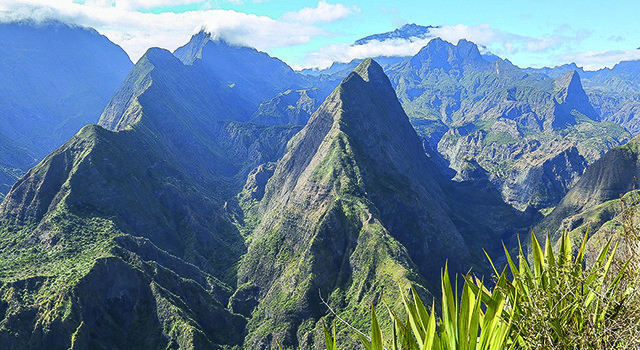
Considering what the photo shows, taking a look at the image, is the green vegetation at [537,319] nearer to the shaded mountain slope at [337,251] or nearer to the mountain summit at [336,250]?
the mountain summit at [336,250]

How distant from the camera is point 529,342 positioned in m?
10.4

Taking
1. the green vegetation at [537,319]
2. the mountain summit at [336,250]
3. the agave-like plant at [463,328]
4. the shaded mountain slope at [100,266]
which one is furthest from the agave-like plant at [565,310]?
the shaded mountain slope at [100,266]

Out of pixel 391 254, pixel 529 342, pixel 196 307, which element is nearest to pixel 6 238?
pixel 196 307

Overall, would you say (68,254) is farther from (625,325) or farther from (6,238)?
(625,325)

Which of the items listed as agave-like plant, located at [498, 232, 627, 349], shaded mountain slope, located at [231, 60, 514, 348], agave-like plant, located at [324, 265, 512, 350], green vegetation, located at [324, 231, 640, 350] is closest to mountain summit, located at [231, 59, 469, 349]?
shaded mountain slope, located at [231, 60, 514, 348]

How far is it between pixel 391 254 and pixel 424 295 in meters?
24.4

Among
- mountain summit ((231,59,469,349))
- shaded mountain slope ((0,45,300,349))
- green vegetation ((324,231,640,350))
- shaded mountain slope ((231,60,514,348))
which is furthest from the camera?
mountain summit ((231,59,469,349))

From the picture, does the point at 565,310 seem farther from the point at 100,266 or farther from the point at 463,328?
the point at 100,266

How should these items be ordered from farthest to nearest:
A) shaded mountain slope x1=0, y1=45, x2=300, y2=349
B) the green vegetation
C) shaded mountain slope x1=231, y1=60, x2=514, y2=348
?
shaded mountain slope x1=231, y1=60, x2=514, y2=348 → shaded mountain slope x1=0, y1=45, x2=300, y2=349 → the green vegetation

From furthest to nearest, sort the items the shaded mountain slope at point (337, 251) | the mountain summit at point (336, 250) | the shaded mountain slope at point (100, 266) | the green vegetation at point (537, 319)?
1. the mountain summit at point (336, 250)
2. the shaded mountain slope at point (337, 251)
3. the shaded mountain slope at point (100, 266)
4. the green vegetation at point (537, 319)

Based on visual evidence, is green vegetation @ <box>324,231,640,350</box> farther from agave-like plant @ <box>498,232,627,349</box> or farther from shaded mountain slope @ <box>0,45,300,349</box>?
shaded mountain slope @ <box>0,45,300,349</box>

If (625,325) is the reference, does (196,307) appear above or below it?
below

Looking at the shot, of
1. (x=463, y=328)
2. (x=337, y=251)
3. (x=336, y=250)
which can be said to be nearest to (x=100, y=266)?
(x=336, y=250)

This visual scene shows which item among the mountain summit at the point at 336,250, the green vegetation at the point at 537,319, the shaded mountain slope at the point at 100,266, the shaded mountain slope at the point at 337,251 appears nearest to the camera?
the green vegetation at the point at 537,319
